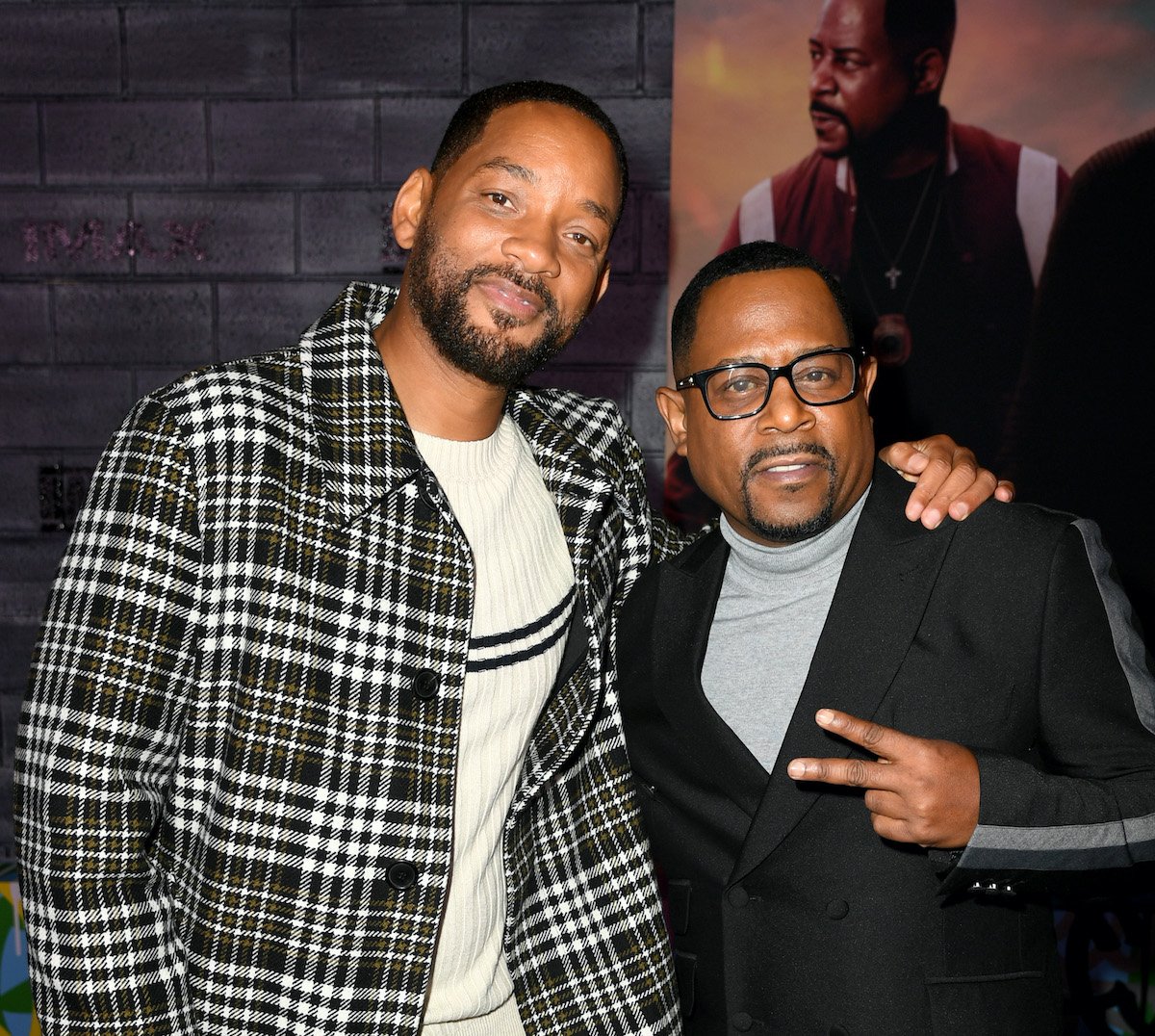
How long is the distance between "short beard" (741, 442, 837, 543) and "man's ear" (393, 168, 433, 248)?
0.69 metres

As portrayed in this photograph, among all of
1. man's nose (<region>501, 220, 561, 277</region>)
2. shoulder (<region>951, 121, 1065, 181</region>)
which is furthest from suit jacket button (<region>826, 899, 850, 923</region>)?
shoulder (<region>951, 121, 1065, 181</region>)

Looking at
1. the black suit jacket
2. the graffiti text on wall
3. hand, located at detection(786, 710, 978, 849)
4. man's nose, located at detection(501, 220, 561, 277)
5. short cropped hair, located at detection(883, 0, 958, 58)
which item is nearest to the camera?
hand, located at detection(786, 710, 978, 849)

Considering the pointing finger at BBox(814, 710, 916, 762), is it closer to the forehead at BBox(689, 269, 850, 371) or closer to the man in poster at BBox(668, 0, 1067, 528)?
the forehead at BBox(689, 269, 850, 371)

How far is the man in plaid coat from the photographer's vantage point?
127cm

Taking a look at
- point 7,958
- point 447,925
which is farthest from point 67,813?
point 7,958

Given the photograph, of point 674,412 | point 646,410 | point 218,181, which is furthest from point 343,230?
point 674,412

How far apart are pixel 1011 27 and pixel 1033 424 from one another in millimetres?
1101

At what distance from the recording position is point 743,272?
1790mm

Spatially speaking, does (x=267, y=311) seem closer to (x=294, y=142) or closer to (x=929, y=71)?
(x=294, y=142)

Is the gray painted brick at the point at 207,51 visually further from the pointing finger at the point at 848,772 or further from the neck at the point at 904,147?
the pointing finger at the point at 848,772

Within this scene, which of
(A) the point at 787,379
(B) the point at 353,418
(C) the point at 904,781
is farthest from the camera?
(A) the point at 787,379

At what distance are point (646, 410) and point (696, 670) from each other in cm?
145

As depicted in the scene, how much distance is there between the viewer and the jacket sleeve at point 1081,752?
139cm

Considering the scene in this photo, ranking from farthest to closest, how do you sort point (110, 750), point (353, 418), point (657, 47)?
point (657, 47) < point (353, 418) < point (110, 750)
